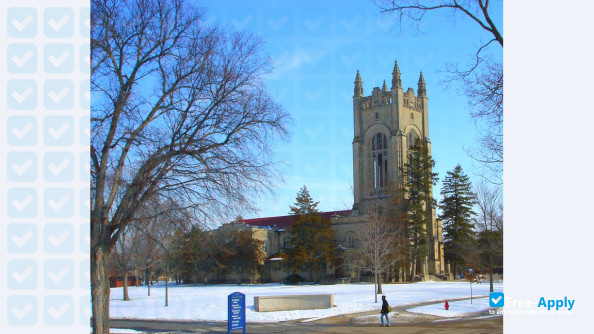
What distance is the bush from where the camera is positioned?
65.2m

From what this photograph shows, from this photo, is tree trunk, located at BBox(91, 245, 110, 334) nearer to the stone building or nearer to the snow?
the snow

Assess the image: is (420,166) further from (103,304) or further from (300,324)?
(103,304)

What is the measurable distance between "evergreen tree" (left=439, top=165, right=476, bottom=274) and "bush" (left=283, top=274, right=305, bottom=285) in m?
18.2

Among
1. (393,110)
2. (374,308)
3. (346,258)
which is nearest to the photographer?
(374,308)

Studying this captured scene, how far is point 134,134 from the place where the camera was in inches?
564

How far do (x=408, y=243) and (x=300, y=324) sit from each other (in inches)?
1664

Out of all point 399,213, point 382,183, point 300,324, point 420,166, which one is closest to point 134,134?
point 300,324

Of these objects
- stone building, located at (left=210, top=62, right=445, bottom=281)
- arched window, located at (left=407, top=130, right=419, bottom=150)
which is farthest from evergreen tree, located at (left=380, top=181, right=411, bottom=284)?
arched window, located at (left=407, top=130, right=419, bottom=150)

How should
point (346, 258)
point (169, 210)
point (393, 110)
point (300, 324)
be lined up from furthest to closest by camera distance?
point (393, 110) < point (346, 258) < point (300, 324) < point (169, 210)

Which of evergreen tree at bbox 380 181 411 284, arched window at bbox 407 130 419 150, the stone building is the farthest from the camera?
arched window at bbox 407 130 419 150

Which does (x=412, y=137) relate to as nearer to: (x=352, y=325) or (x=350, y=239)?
(x=350, y=239)

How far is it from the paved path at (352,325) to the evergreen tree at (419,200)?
40692mm

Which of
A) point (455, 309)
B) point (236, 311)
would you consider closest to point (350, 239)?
point (455, 309)
